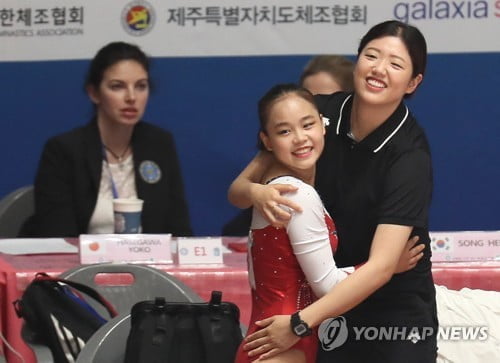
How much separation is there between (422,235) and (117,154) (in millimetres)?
2005

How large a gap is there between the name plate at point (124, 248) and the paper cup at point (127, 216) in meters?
0.17

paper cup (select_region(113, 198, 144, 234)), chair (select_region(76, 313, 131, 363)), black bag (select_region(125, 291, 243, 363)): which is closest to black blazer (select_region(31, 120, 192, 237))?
paper cup (select_region(113, 198, 144, 234))

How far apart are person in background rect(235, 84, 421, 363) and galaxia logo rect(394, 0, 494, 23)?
2.43 m

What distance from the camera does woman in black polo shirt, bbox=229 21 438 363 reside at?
A: 2.45 metres

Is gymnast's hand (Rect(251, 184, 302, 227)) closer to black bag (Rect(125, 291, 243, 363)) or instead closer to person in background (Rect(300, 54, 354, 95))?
black bag (Rect(125, 291, 243, 363))

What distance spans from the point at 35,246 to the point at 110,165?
1.84 feet

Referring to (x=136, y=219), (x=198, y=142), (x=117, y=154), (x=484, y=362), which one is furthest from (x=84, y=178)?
(x=484, y=362)

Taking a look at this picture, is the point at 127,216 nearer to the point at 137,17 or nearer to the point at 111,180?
the point at 111,180

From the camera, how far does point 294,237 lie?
7.93ft

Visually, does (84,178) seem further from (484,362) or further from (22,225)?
(484,362)

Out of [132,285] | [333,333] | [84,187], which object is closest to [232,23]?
[84,187]

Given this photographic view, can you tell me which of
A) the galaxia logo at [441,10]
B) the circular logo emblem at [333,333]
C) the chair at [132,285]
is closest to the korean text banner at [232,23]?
the galaxia logo at [441,10]

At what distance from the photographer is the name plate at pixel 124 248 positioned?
358cm

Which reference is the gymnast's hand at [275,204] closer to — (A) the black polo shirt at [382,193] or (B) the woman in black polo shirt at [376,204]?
(B) the woman in black polo shirt at [376,204]
